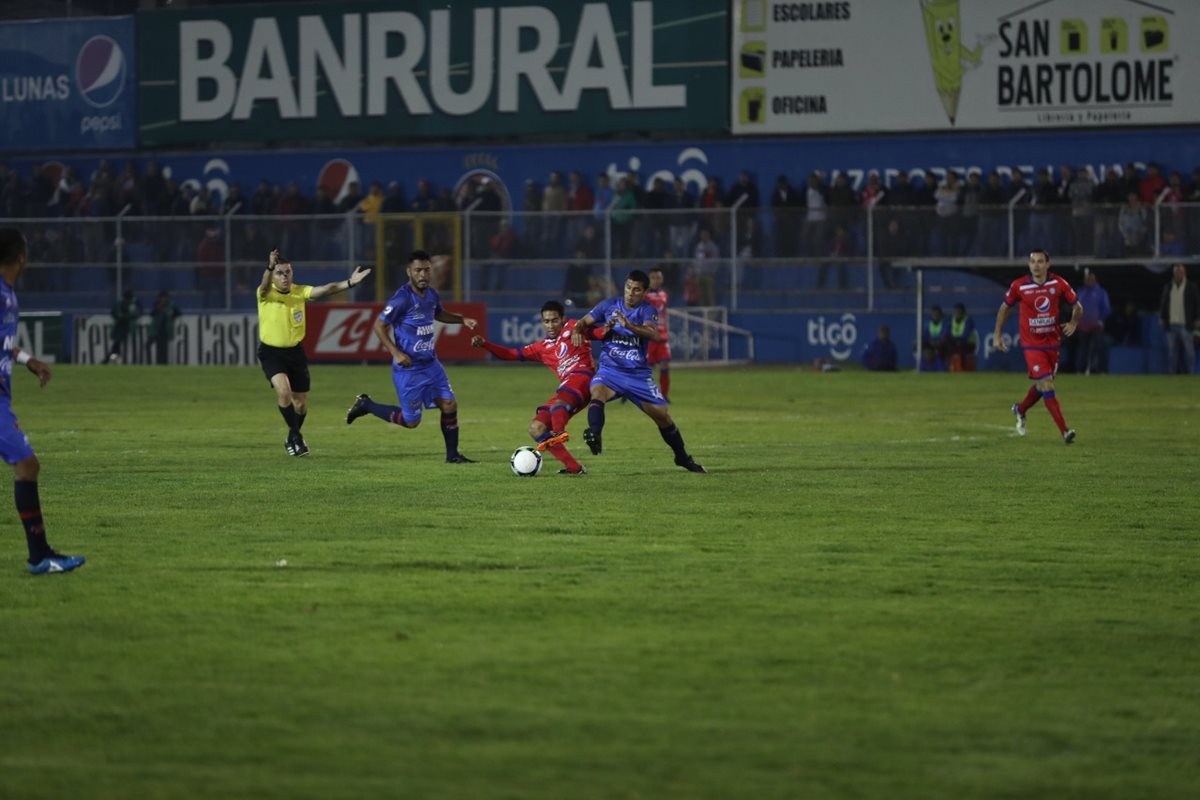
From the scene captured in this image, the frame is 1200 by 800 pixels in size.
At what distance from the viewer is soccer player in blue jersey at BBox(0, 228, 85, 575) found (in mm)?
9758

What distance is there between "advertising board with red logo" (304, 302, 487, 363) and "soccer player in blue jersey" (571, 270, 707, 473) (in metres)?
21.9

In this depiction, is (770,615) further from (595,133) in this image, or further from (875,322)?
(595,133)

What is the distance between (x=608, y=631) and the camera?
8289 millimetres

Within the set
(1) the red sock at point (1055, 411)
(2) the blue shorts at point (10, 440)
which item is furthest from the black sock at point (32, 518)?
(1) the red sock at point (1055, 411)

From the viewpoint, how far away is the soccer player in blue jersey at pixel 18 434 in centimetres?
976

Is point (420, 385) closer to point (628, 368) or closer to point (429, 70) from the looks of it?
point (628, 368)

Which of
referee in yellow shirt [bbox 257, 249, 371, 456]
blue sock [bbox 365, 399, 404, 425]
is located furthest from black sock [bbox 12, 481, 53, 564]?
referee in yellow shirt [bbox 257, 249, 371, 456]

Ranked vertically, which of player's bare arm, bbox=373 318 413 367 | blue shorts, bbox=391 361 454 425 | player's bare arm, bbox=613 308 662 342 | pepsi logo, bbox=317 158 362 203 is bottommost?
blue shorts, bbox=391 361 454 425

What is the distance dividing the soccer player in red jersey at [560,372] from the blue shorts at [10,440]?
6325mm

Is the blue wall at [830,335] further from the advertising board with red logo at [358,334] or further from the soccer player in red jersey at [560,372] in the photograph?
the soccer player in red jersey at [560,372]

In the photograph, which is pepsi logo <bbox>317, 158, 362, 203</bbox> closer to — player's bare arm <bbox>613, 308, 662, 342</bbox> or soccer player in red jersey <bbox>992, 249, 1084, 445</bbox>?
soccer player in red jersey <bbox>992, 249, 1084, 445</bbox>

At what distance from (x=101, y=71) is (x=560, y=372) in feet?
111

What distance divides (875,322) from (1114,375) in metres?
5.00

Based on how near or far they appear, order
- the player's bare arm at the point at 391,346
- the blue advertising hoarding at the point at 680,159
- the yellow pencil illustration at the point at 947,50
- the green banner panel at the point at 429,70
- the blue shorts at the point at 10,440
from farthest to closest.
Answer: the green banner panel at the point at 429,70
the yellow pencil illustration at the point at 947,50
the blue advertising hoarding at the point at 680,159
the player's bare arm at the point at 391,346
the blue shorts at the point at 10,440
